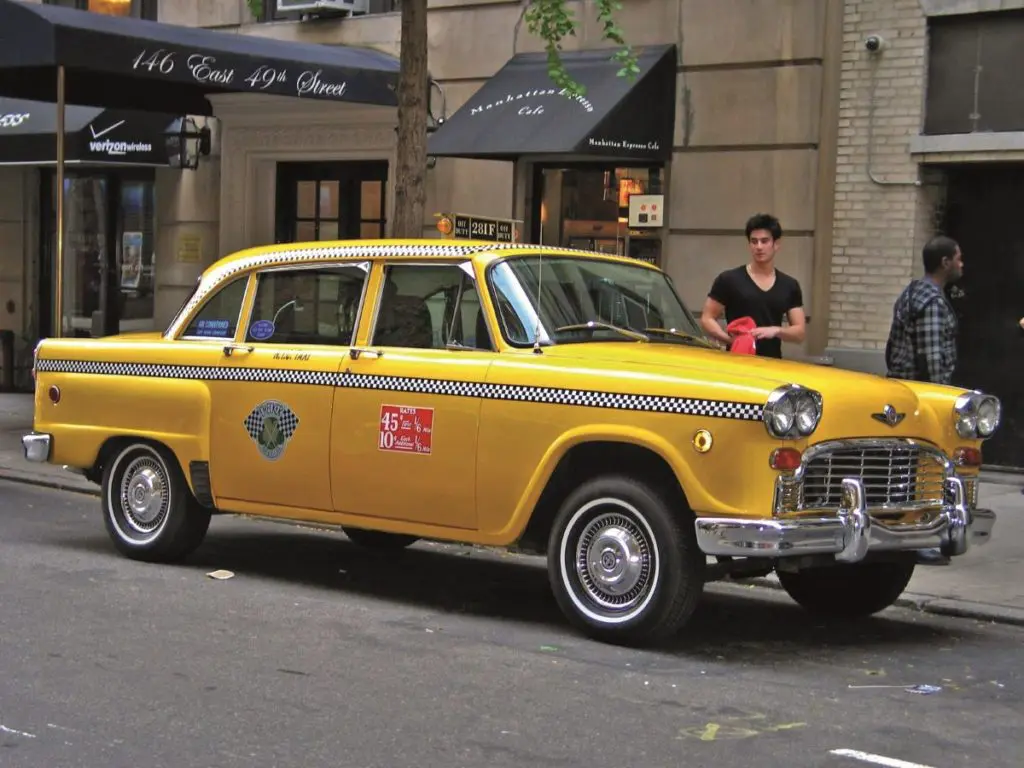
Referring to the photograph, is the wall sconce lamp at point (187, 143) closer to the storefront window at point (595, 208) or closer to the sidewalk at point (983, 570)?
the storefront window at point (595, 208)

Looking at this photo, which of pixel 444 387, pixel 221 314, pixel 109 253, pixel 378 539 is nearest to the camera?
pixel 444 387

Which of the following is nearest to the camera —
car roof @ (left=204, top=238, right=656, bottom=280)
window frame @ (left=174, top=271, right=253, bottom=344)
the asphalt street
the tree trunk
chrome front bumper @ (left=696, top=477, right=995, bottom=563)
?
the asphalt street

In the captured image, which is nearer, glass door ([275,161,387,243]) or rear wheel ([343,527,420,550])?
rear wheel ([343,527,420,550])

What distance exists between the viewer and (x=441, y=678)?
6258 millimetres

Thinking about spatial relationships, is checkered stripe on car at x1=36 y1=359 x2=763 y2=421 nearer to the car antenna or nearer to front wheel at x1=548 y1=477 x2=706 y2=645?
the car antenna

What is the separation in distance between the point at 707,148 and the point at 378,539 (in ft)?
20.7

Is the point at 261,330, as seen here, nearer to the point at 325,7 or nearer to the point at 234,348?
the point at 234,348

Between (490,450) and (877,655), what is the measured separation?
2070 mm

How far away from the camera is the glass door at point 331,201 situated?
57.8ft

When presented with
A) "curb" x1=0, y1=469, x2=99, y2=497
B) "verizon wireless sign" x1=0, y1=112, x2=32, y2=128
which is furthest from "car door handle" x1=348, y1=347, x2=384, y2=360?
"verizon wireless sign" x1=0, y1=112, x2=32, y2=128

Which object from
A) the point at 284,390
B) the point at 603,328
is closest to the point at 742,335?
the point at 603,328

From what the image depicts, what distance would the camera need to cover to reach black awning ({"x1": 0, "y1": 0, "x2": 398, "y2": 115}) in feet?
42.6

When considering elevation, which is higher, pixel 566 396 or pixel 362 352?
pixel 362 352

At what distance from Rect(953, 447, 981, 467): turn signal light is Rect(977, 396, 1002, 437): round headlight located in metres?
0.10
